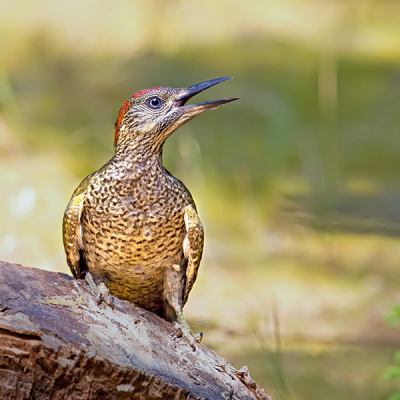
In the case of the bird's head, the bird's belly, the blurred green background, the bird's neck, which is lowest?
the bird's belly

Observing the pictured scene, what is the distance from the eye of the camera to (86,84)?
7812mm

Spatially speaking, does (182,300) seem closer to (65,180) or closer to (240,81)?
(65,180)

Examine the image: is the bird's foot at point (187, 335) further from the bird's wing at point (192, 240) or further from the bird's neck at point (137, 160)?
the bird's neck at point (137, 160)

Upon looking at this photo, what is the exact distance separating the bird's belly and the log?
0.30 metres

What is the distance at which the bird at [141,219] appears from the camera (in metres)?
3.24

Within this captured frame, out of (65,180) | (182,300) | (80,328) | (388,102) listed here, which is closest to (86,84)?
(65,180)

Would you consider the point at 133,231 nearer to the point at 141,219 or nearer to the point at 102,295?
the point at 141,219

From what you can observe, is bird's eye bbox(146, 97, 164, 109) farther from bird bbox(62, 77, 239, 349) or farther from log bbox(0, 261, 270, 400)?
log bbox(0, 261, 270, 400)

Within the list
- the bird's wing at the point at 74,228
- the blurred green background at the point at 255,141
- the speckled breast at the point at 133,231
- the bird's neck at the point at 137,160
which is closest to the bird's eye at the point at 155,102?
the bird's neck at the point at 137,160

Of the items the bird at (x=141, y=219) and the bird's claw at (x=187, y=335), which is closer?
the bird's claw at (x=187, y=335)

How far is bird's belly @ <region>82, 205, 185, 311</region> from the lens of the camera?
10.6 feet

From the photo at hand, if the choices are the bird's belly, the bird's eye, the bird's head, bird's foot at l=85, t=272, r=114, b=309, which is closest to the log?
bird's foot at l=85, t=272, r=114, b=309

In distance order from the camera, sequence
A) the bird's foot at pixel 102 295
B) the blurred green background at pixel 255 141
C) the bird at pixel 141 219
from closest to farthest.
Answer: the bird's foot at pixel 102 295 < the bird at pixel 141 219 < the blurred green background at pixel 255 141

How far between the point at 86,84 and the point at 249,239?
8.74ft
